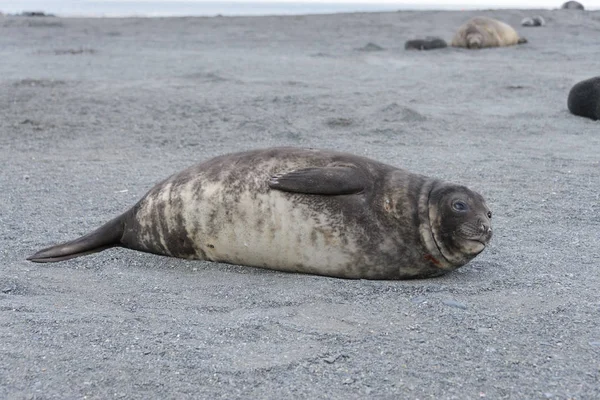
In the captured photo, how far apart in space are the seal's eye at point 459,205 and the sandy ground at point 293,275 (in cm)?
29

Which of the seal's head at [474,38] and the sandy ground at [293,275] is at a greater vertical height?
the seal's head at [474,38]

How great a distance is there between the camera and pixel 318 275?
11.1 ft

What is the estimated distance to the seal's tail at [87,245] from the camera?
365 cm

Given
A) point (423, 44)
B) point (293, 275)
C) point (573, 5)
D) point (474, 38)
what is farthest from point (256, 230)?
point (573, 5)

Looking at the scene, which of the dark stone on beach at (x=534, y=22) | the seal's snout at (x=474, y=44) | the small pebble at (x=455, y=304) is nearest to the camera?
the small pebble at (x=455, y=304)

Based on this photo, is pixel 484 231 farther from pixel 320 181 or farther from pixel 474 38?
pixel 474 38

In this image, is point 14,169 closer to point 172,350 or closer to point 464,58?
point 172,350

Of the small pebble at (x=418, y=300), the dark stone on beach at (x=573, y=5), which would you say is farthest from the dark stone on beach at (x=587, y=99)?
the dark stone on beach at (x=573, y=5)

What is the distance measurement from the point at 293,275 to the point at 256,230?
24cm

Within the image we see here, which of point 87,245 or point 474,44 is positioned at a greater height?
point 474,44

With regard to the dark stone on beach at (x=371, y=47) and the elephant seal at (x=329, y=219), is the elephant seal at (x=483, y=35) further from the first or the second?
the elephant seal at (x=329, y=219)

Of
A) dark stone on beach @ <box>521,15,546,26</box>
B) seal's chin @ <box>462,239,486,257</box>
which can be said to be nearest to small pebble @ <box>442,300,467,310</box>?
seal's chin @ <box>462,239,486,257</box>

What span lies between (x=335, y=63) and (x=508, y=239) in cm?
741

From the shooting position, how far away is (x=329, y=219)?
3.34m
